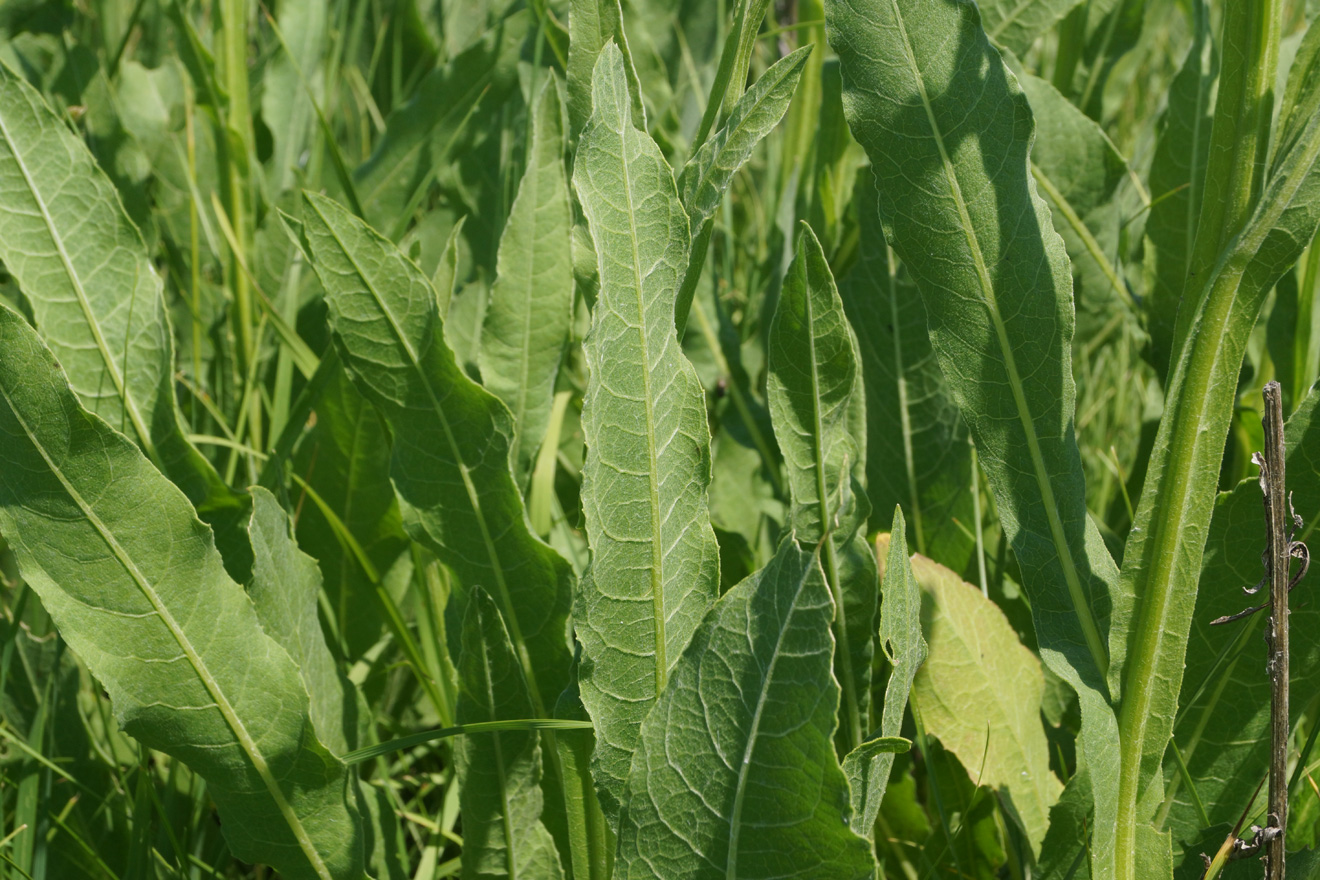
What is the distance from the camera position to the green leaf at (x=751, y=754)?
Answer: 2.43 ft

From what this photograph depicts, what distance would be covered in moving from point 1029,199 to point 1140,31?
1.06m

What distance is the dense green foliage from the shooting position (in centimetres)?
88

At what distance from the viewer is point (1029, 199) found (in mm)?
1004

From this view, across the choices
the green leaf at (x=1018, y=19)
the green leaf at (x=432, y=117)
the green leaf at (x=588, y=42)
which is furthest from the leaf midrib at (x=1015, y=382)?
the green leaf at (x=432, y=117)

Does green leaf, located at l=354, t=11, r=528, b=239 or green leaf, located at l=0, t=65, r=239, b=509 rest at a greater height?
green leaf, located at l=354, t=11, r=528, b=239

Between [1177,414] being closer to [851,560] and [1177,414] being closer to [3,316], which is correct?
[851,560]

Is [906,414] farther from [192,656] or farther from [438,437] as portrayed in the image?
[192,656]

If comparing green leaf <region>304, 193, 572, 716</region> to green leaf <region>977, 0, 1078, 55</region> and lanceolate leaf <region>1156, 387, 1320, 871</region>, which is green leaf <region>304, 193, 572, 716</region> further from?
green leaf <region>977, 0, 1078, 55</region>

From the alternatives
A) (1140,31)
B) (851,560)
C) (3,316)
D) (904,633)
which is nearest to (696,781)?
(904,633)

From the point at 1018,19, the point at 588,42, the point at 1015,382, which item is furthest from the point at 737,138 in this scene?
the point at 1018,19

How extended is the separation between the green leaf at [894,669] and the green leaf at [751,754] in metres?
0.06

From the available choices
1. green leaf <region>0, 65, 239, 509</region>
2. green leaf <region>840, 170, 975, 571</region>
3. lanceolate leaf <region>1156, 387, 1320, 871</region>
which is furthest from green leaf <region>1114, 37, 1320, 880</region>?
green leaf <region>0, 65, 239, 509</region>

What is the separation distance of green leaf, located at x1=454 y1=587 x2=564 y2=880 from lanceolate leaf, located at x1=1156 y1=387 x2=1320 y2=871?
1.89 feet

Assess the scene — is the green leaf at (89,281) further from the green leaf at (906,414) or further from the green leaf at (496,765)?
the green leaf at (906,414)
